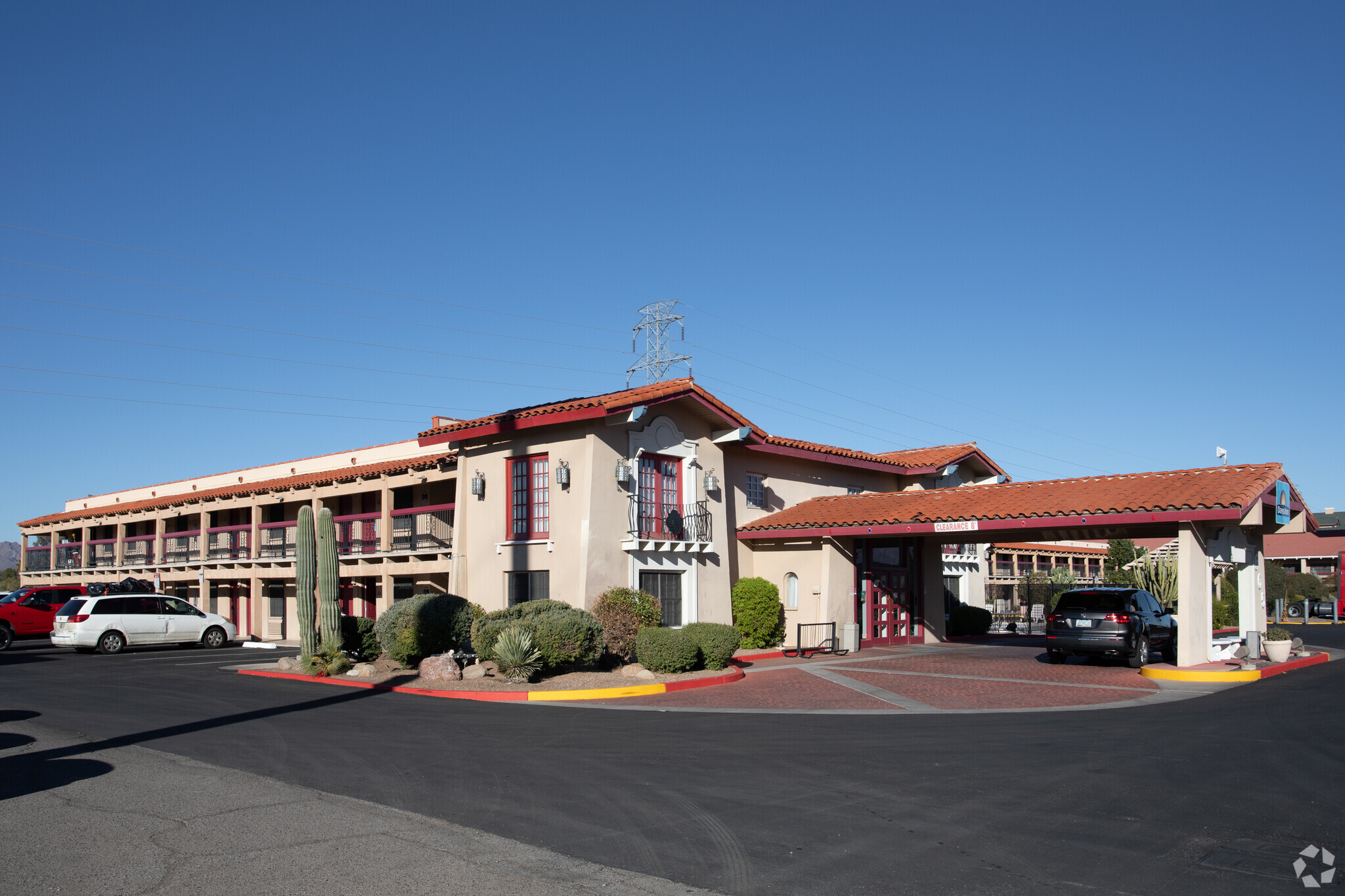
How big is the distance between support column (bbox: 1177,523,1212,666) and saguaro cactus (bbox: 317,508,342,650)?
15957 mm

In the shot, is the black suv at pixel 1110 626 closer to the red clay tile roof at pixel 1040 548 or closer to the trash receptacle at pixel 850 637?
the trash receptacle at pixel 850 637

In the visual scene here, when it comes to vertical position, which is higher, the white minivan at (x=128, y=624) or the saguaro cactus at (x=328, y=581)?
the saguaro cactus at (x=328, y=581)

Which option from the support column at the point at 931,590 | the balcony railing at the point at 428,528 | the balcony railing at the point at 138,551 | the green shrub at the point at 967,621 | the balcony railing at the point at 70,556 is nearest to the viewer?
the balcony railing at the point at 428,528

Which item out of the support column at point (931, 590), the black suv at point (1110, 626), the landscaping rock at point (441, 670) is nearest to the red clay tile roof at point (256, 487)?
the landscaping rock at point (441, 670)

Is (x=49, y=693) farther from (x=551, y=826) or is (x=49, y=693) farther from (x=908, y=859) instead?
(x=908, y=859)

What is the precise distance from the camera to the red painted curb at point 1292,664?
757 inches

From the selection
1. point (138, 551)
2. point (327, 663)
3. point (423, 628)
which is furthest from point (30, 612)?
point (423, 628)

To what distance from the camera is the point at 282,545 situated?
34094mm

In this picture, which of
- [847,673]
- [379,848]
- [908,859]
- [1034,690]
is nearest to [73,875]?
[379,848]

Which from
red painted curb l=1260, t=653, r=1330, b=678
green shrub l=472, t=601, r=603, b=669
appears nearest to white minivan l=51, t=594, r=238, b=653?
green shrub l=472, t=601, r=603, b=669

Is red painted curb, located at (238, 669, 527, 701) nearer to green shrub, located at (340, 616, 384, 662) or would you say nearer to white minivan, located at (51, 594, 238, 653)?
green shrub, located at (340, 616, 384, 662)

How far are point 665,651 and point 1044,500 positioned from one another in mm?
9682

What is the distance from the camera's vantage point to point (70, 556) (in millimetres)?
44844

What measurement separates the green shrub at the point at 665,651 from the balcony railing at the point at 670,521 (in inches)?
157
